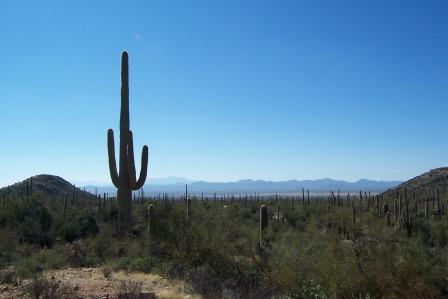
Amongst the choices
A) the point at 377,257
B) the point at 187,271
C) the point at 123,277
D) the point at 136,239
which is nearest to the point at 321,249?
the point at 377,257

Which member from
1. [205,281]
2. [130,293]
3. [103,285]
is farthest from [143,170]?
[130,293]

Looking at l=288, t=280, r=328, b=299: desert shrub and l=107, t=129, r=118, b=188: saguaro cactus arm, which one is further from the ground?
l=107, t=129, r=118, b=188: saguaro cactus arm

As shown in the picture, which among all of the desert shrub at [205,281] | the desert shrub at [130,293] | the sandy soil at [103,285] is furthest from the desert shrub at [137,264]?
the desert shrub at [130,293]

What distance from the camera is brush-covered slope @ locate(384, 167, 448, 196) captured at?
69456mm

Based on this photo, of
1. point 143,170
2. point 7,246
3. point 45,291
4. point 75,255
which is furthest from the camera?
point 143,170

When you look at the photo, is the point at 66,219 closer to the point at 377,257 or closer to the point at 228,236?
the point at 228,236

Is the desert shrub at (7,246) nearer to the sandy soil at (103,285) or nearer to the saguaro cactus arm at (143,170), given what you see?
the sandy soil at (103,285)

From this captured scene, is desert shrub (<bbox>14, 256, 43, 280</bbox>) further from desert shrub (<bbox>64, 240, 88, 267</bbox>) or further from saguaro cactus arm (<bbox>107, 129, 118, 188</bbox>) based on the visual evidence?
saguaro cactus arm (<bbox>107, 129, 118, 188</bbox>)

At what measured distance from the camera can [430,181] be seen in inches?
2896

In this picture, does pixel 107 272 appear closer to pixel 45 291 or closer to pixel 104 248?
pixel 45 291

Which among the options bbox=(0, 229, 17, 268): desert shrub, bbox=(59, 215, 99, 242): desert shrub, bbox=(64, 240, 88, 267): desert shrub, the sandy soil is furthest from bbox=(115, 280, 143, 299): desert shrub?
bbox=(59, 215, 99, 242): desert shrub

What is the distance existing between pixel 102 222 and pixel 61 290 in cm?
1977

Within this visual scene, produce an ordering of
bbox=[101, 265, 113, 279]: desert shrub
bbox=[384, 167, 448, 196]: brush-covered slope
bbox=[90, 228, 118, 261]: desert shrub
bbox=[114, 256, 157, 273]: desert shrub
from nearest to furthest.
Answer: bbox=[101, 265, 113, 279]: desert shrub < bbox=[114, 256, 157, 273]: desert shrub < bbox=[90, 228, 118, 261]: desert shrub < bbox=[384, 167, 448, 196]: brush-covered slope

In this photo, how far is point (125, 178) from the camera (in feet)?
A: 65.9
